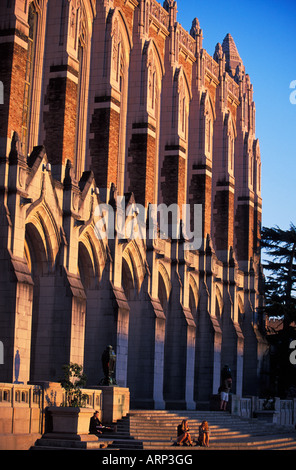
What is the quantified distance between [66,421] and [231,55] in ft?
148

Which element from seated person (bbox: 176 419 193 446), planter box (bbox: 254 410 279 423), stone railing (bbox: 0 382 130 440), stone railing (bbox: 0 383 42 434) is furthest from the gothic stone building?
seated person (bbox: 176 419 193 446)

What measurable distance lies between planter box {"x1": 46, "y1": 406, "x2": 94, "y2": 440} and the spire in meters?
42.1

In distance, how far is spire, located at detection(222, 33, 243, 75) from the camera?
65194 millimetres

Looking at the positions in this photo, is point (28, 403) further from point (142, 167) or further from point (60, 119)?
point (142, 167)

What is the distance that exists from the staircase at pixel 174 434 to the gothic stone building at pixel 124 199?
3229mm

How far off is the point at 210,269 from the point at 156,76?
36.5ft

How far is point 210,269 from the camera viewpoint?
163 feet

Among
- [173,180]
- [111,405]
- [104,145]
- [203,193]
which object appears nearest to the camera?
[111,405]

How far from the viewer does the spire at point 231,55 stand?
65194mm

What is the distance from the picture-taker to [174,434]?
3155 centimetres

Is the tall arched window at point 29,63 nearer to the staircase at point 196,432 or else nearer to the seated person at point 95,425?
the staircase at point 196,432

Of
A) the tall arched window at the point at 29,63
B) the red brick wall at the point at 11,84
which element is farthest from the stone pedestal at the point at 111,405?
the tall arched window at the point at 29,63

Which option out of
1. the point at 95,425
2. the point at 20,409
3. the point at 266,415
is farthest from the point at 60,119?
the point at 266,415

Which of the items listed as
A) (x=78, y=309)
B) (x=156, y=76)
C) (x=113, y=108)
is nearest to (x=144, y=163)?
(x=113, y=108)
